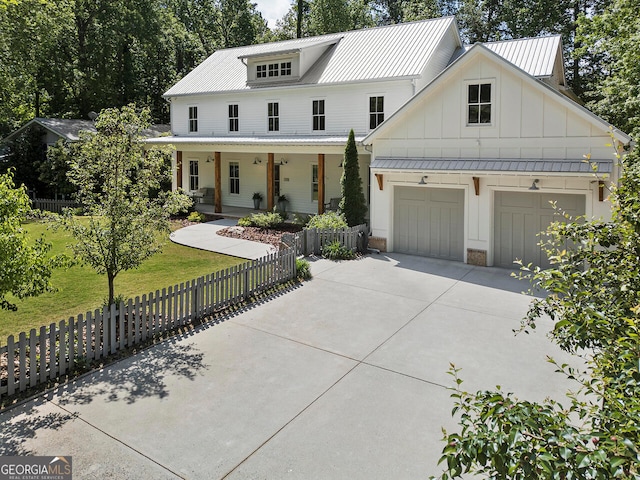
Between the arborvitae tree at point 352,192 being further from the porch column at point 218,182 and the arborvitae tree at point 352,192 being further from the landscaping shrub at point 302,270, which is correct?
the porch column at point 218,182

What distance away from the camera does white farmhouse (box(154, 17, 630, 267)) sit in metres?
12.9

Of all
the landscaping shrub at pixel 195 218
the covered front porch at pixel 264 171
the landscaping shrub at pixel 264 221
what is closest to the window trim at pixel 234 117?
the covered front porch at pixel 264 171

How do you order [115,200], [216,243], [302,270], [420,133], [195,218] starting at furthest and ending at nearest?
[195,218] < [216,243] < [420,133] < [302,270] < [115,200]

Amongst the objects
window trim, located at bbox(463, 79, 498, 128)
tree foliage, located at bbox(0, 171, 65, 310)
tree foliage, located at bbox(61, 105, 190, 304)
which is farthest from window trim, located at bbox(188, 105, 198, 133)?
tree foliage, located at bbox(0, 171, 65, 310)

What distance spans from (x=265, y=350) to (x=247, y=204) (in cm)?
1875

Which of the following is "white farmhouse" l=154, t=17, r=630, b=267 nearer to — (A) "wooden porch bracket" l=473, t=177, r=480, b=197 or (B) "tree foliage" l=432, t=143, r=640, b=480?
(A) "wooden porch bracket" l=473, t=177, r=480, b=197

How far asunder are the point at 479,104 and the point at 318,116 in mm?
9786

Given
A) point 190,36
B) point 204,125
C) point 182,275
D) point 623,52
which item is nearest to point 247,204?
point 204,125

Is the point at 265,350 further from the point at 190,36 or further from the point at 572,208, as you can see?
the point at 190,36

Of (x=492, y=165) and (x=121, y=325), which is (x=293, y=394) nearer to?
(x=121, y=325)

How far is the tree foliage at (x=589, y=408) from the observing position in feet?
7.09

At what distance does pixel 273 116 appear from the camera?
2353cm

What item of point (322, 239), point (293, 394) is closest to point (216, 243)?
point (322, 239)

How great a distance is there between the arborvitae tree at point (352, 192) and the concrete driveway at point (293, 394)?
6.68 m
